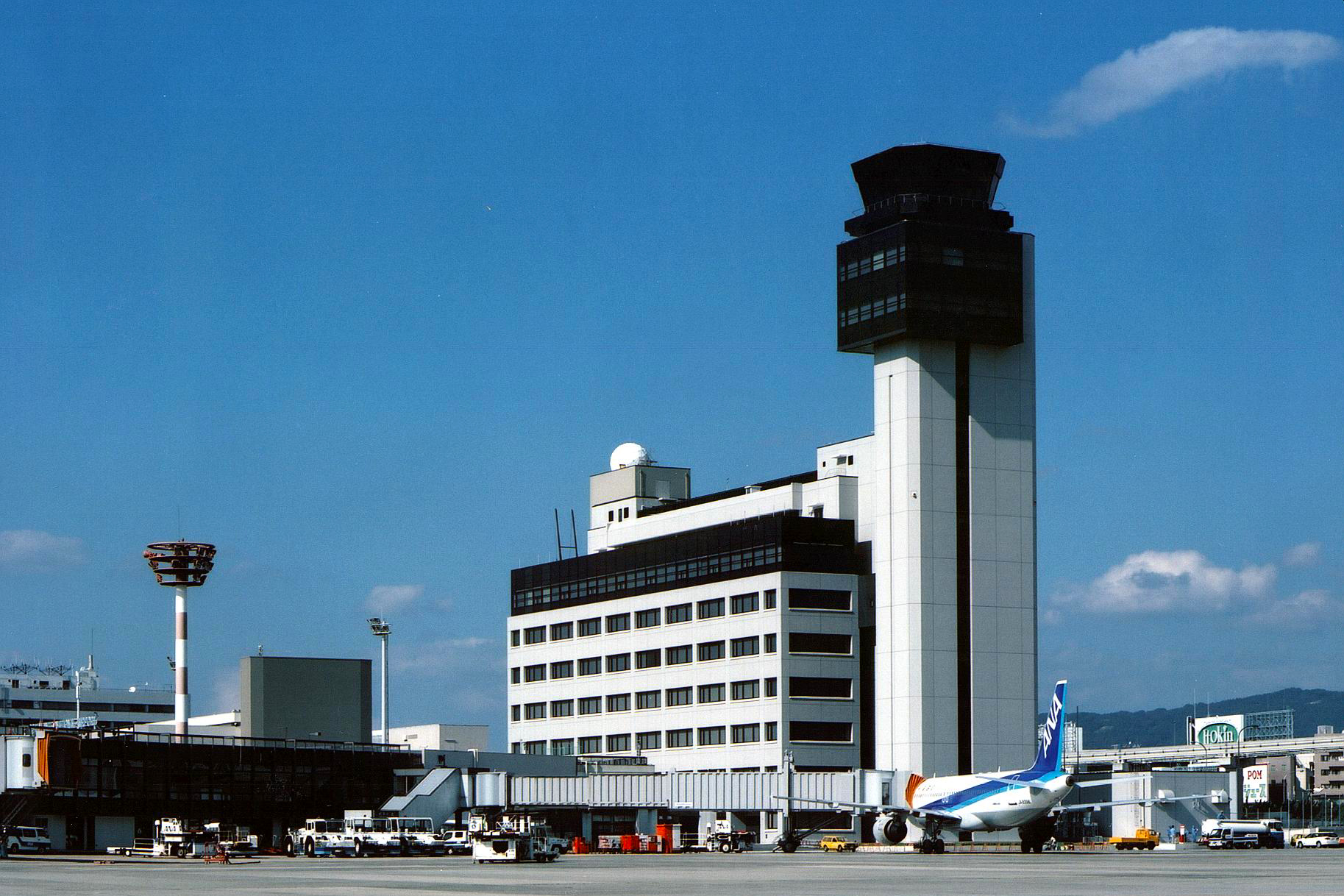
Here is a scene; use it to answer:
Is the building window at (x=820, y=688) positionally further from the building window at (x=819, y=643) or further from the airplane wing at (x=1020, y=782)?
the airplane wing at (x=1020, y=782)

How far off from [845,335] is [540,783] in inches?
1732

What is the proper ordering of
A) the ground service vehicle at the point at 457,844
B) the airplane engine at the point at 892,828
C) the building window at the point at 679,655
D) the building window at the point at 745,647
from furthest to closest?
1. the building window at the point at 679,655
2. the building window at the point at 745,647
3. the ground service vehicle at the point at 457,844
4. the airplane engine at the point at 892,828

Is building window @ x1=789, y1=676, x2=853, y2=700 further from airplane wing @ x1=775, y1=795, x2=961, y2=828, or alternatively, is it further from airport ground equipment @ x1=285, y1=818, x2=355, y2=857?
airport ground equipment @ x1=285, y1=818, x2=355, y2=857

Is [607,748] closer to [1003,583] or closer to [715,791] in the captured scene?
[715,791]

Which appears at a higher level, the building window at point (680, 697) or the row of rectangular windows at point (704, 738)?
the building window at point (680, 697)

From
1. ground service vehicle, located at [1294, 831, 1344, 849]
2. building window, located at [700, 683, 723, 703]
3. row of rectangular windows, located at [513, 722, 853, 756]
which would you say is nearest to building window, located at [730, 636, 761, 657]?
building window, located at [700, 683, 723, 703]

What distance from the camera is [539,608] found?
178125 millimetres

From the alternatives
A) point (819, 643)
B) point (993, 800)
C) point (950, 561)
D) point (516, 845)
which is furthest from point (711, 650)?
point (516, 845)

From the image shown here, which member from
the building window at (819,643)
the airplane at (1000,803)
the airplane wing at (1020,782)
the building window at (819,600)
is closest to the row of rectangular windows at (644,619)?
the building window at (819,600)

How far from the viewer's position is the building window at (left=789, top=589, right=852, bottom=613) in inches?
5763

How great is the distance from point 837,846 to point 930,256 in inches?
1927

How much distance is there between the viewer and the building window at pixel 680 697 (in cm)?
15725

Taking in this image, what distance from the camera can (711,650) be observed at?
15462 centimetres

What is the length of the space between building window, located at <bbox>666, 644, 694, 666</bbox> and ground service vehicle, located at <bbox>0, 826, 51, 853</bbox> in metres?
63.2
